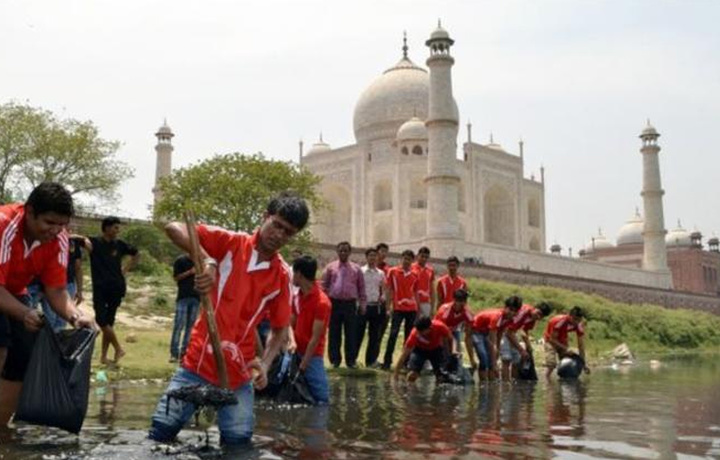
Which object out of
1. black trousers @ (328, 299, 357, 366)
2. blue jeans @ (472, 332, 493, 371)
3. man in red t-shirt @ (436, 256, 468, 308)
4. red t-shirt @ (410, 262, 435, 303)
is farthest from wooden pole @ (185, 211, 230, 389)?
man in red t-shirt @ (436, 256, 468, 308)

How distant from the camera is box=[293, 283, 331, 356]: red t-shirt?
6.56m

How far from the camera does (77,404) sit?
4.32 metres

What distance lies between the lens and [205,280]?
362cm

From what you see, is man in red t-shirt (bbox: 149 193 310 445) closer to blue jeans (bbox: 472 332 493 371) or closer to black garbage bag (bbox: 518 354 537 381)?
blue jeans (bbox: 472 332 493 371)

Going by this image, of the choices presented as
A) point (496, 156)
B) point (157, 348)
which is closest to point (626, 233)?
point (496, 156)

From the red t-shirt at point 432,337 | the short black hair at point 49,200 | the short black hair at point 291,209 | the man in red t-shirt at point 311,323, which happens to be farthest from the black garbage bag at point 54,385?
the red t-shirt at point 432,337

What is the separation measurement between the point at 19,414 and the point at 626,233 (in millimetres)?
66589

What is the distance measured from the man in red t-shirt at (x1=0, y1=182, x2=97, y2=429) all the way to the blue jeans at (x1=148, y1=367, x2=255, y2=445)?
76 centimetres

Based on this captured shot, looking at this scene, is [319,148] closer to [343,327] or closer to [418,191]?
[418,191]

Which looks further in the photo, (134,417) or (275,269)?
(134,417)

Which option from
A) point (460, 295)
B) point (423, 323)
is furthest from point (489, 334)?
point (423, 323)

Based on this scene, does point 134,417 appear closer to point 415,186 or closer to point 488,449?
point 488,449

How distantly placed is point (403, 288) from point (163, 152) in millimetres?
37872

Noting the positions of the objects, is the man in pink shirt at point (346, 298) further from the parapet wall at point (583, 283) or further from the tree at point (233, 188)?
the parapet wall at point (583, 283)
